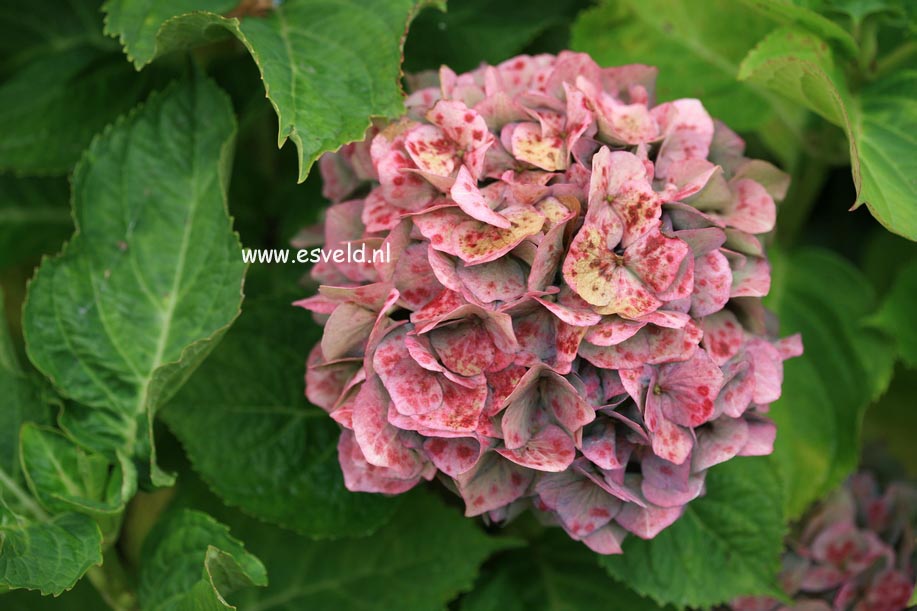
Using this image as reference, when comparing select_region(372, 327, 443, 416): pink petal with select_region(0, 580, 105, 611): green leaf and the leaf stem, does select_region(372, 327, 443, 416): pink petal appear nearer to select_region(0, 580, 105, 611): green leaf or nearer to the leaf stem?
the leaf stem

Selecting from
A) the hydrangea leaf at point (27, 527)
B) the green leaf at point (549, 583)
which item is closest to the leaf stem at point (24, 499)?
the hydrangea leaf at point (27, 527)

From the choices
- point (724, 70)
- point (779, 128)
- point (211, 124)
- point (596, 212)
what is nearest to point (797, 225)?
point (779, 128)

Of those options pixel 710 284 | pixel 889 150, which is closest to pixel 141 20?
pixel 710 284

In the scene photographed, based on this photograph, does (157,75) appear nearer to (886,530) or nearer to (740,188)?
(740,188)

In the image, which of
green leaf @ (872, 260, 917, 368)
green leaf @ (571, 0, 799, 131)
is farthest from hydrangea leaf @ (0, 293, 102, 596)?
green leaf @ (872, 260, 917, 368)

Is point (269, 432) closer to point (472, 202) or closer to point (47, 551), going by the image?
point (47, 551)

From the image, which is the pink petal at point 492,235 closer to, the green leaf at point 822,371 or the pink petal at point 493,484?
the pink petal at point 493,484
